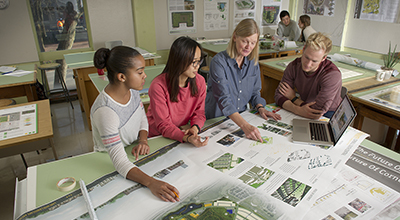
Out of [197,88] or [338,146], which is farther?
[197,88]

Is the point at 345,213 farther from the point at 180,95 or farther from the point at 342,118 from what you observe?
the point at 180,95

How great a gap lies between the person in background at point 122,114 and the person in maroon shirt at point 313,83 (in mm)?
1054

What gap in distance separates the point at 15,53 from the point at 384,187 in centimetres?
505

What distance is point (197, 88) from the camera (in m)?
1.63

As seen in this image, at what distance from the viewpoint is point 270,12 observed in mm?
6531

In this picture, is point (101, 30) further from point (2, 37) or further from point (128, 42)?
point (2, 37)

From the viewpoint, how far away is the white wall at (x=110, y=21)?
4613mm

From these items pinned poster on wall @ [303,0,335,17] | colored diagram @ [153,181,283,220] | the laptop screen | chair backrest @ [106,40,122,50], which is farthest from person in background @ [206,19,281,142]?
pinned poster on wall @ [303,0,335,17]

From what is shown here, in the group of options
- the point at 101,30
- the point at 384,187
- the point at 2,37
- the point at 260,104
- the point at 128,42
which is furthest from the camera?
the point at 128,42

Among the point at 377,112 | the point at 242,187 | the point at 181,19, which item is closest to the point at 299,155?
the point at 242,187

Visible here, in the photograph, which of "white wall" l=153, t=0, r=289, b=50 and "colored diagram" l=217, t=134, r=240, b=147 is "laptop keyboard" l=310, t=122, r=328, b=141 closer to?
"colored diagram" l=217, t=134, r=240, b=147

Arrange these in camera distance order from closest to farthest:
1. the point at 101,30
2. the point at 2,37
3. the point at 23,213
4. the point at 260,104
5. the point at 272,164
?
1. the point at 23,213
2. the point at 272,164
3. the point at 260,104
4. the point at 2,37
5. the point at 101,30

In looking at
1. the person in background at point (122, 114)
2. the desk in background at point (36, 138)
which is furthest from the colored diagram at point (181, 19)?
the person in background at point (122, 114)

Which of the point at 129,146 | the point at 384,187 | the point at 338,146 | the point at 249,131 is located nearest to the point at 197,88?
the point at 249,131
